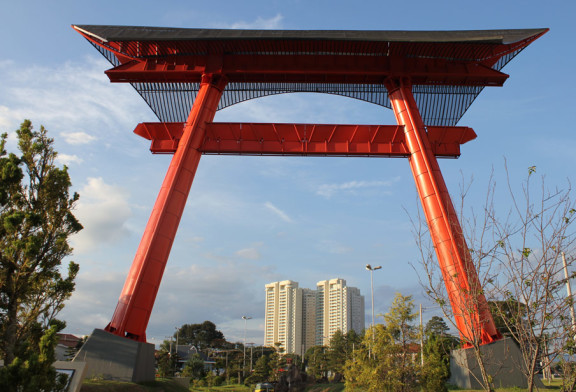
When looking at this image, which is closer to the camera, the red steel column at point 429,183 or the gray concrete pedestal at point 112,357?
the gray concrete pedestal at point 112,357

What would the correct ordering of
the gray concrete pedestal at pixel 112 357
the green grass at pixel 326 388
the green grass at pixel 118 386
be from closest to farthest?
1. the green grass at pixel 118 386
2. the gray concrete pedestal at pixel 112 357
3. the green grass at pixel 326 388

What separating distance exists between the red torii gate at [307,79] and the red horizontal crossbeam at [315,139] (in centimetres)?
5

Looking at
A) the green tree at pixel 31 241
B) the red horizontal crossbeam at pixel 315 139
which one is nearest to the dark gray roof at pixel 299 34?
the red horizontal crossbeam at pixel 315 139

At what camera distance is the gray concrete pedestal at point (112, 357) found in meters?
14.2

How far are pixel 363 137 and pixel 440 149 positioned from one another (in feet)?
11.9

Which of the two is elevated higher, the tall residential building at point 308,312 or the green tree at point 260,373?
the tall residential building at point 308,312

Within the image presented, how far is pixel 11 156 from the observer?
36.8 feet

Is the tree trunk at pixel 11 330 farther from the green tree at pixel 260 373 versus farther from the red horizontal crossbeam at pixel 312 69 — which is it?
the green tree at pixel 260 373

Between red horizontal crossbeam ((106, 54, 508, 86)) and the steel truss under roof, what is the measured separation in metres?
0.05

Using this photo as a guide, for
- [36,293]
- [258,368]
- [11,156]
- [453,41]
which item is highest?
[453,41]

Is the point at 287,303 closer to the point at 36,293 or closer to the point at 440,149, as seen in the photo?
the point at 440,149

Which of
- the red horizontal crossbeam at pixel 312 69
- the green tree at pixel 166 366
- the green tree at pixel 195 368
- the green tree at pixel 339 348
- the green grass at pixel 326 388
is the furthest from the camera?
the green tree at pixel 195 368

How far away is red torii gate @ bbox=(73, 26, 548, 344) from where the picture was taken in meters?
18.2

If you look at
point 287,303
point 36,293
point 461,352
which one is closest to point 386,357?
point 461,352
